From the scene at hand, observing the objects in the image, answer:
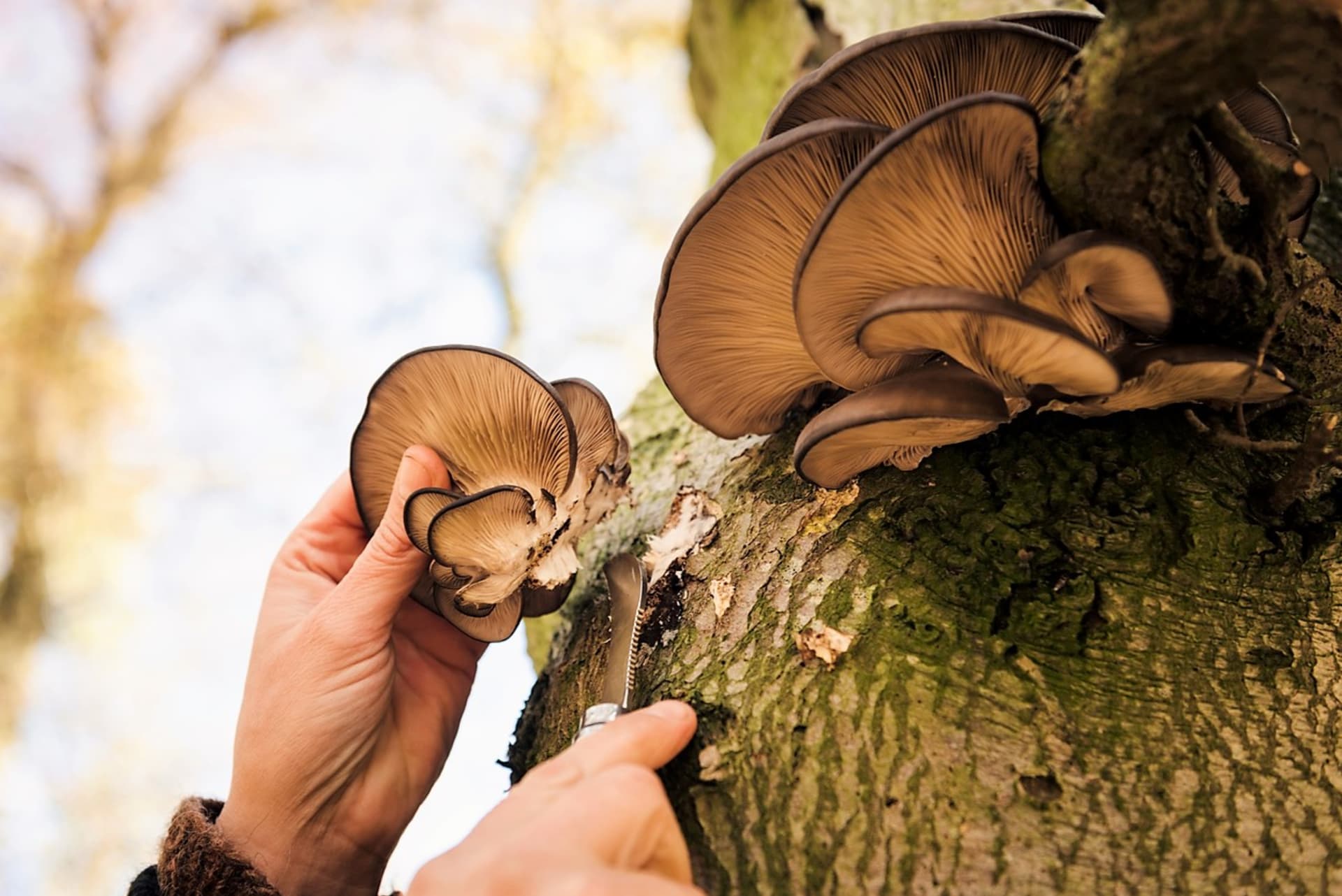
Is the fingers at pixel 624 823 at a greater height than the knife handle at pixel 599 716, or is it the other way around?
the knife handle at pixel 599 716

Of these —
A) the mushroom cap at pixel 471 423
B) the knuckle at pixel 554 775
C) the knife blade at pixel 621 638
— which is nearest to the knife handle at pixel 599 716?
the knife blade at pixel 621 638

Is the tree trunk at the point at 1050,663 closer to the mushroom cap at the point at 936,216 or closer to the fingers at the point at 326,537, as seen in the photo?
the mushroom cap at the point at 936,216

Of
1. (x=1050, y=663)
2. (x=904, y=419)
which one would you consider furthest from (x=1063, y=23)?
(x=1050, y=663)

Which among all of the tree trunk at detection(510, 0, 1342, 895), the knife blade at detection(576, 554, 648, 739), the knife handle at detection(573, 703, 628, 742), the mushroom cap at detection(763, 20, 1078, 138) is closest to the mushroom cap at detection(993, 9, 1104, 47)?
the mushroom cap at detection(763, 20, 1078, 138)

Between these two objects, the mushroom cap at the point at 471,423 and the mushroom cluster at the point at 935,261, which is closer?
the mushroom cluster at the point at 935,261

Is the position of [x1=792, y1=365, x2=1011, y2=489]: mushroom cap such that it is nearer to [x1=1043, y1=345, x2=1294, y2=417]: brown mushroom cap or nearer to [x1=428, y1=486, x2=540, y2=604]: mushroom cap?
[x1=1043, y1=345, x2=1294, y2=417]: brown mushroom cap

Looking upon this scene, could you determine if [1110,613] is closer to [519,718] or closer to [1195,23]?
[1195,23]
